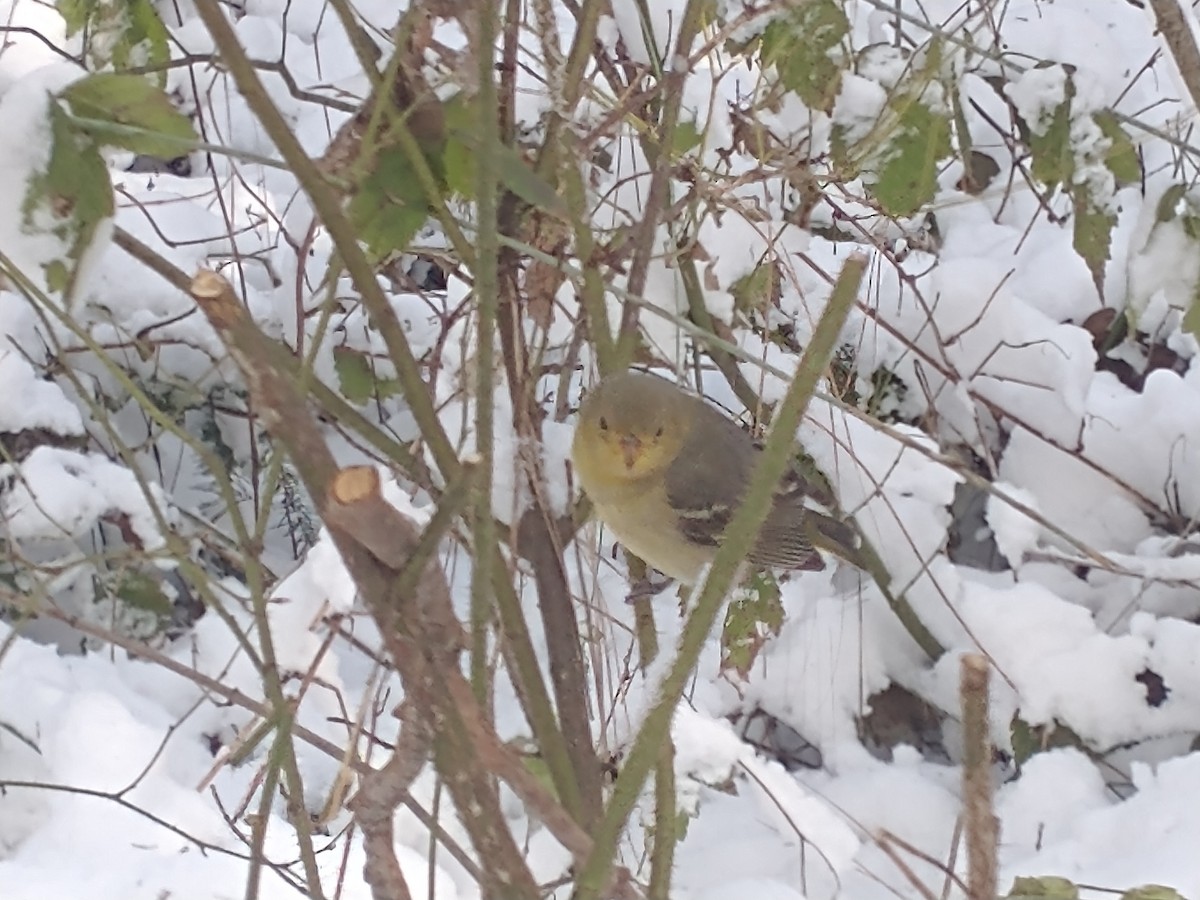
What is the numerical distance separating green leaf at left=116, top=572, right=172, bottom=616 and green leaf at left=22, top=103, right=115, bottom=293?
1.51 meters

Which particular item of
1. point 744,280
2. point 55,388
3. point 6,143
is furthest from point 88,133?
point 55,388

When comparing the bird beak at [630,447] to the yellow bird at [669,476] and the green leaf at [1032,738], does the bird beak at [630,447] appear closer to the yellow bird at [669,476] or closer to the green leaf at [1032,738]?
the yellow bird at [669,476]

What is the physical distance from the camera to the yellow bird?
1.62m

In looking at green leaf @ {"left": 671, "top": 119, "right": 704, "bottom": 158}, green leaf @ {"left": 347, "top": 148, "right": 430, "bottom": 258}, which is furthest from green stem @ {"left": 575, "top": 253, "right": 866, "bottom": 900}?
green leaf @ {"left": 671, "top": 119, "right": 704, "bottom": 158}

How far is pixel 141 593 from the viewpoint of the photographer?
1965 mm

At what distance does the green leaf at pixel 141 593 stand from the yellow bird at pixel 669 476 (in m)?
0.79

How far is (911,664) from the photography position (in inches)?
85.8

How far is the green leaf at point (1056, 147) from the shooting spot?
1.13 metres

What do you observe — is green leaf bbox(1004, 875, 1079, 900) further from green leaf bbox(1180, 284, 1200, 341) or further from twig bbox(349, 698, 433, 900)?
green leaf bbox(1180, 284, 1200, 341)

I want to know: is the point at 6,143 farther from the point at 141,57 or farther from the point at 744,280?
the point at 744,280

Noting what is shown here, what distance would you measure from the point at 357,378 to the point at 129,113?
1143 mm

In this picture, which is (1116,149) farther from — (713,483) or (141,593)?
(141,593)

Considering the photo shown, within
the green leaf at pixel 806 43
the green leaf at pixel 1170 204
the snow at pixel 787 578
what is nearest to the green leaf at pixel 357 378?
the snow at pixel 787 578

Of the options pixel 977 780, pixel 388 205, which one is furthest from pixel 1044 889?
pixel 388 205
